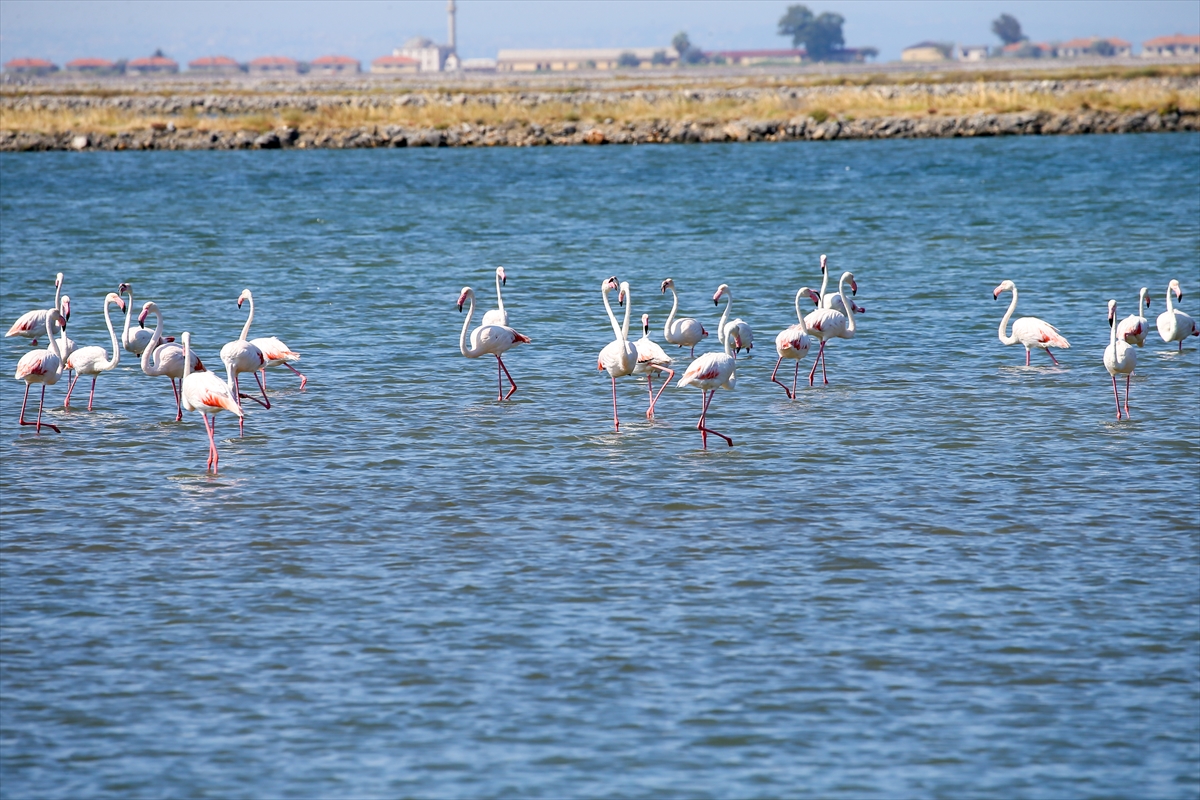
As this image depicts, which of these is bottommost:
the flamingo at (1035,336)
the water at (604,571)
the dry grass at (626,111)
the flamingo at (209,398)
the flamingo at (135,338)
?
the water at (604,571)

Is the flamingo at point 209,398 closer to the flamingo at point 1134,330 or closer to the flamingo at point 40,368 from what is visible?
the flamingo at point 40,368

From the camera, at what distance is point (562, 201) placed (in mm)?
41438

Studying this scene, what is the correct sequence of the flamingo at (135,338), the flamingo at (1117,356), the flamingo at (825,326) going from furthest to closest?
the flamingo at (135,338) → the flamingo at (825,326) → the flamingo at (1117,356)

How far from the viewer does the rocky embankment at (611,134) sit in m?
63.3

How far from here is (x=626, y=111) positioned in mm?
71500

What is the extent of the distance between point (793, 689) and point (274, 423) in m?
8.50

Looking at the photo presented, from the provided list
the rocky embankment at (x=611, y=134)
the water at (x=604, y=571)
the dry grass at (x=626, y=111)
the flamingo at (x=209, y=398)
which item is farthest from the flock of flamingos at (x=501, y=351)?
the dry grass at (x=626, y=111)

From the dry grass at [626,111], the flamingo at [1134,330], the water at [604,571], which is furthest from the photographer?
the dry grass at [626,111]

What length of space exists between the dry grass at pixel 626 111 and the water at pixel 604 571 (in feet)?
153

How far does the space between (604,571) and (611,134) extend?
2203 inches

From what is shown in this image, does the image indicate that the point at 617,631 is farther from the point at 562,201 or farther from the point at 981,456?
the point at 562,201

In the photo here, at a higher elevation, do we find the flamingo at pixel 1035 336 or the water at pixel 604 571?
the flamingo at pixel 1035 336

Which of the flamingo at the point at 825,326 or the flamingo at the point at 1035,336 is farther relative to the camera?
the flamingo at the point at 1035,336

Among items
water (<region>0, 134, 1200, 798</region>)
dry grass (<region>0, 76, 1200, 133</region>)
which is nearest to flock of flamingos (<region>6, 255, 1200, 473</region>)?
water (<region>0, 134, 1200, 798</region>)
